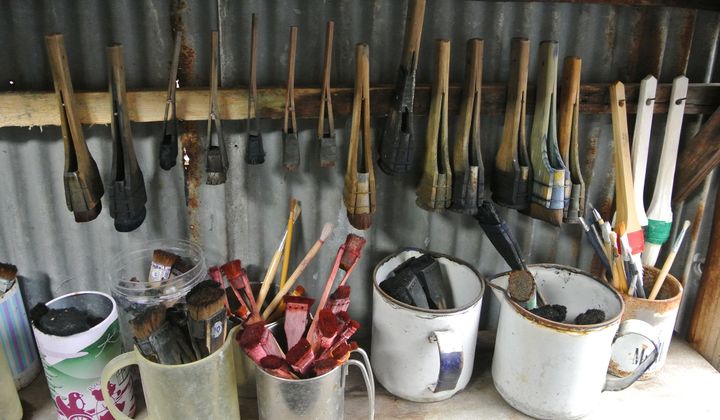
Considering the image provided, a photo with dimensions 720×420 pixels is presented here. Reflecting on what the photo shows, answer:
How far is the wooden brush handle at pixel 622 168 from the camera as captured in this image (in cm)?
130

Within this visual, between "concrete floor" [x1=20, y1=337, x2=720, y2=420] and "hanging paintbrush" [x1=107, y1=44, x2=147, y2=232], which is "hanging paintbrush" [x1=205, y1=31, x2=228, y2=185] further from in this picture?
"concrete floor" [x1=20, y1=337, x2=720, y2=420]

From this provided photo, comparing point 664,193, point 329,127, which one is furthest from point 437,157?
point 664,193

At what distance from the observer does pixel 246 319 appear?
122cm

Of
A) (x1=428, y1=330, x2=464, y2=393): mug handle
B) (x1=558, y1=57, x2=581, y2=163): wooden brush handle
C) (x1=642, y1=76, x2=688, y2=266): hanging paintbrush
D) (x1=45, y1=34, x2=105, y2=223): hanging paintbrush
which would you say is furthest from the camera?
(x1=642, y1=76, x2=688, y2=266): hanging paintbrush

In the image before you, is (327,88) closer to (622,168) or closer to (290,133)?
(290,133)

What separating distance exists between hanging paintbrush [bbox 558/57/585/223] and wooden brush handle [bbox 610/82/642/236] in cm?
8

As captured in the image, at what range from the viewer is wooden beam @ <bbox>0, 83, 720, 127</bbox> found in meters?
1.09

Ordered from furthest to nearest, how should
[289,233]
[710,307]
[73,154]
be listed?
[710,307] < [289,233] < [73,154]

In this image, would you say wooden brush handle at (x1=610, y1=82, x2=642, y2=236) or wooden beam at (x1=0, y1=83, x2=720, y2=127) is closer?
→ wooden beam at (x1=0, y1=83, x2=720, y2=127)

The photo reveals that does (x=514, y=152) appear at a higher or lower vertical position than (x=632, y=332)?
higher

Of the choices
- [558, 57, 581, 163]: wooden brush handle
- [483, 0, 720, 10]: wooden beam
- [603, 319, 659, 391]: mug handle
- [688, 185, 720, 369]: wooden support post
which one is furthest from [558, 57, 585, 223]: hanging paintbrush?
[688, 185, 720, 369]: wooden support post

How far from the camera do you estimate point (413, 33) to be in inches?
44.7

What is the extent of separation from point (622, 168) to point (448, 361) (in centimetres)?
59

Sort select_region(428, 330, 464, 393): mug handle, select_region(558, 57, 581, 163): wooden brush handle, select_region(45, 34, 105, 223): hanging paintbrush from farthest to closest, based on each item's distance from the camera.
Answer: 1. select_region(558, 57, 581, 163): wooden brush handle
2. select_region(428, 330, 464, 393): mug handle
3. select_region(45, 34, 105, 223): hanging paintbrush
